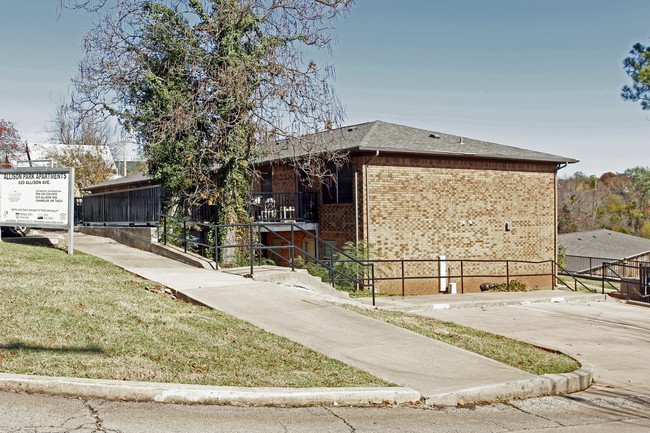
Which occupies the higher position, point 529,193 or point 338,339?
point 529,193

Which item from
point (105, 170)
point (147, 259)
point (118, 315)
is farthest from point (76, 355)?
→ point (105, 170)

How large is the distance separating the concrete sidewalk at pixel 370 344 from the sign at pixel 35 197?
10.9 feet

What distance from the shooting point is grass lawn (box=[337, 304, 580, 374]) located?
327 inches

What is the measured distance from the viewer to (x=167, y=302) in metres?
10.2

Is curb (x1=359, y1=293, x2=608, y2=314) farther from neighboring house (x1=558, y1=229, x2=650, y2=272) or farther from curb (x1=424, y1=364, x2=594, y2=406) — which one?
neighboring house (x1=558, y1=229, x2=650, y2=272)

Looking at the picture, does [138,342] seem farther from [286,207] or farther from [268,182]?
[268,182]

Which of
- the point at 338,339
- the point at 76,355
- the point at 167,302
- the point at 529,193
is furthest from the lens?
the point at 529,193

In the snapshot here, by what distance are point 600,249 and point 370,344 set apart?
4211 centimetres

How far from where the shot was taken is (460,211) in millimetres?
22703

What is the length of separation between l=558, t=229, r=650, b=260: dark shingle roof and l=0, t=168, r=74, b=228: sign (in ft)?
130

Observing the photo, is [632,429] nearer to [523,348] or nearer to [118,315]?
[523,348]

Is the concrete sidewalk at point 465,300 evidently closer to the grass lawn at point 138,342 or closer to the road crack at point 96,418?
the grass lawn at point 138,342

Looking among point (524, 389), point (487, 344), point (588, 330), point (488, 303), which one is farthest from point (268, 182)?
point (524, 389)

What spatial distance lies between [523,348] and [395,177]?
1220cm
